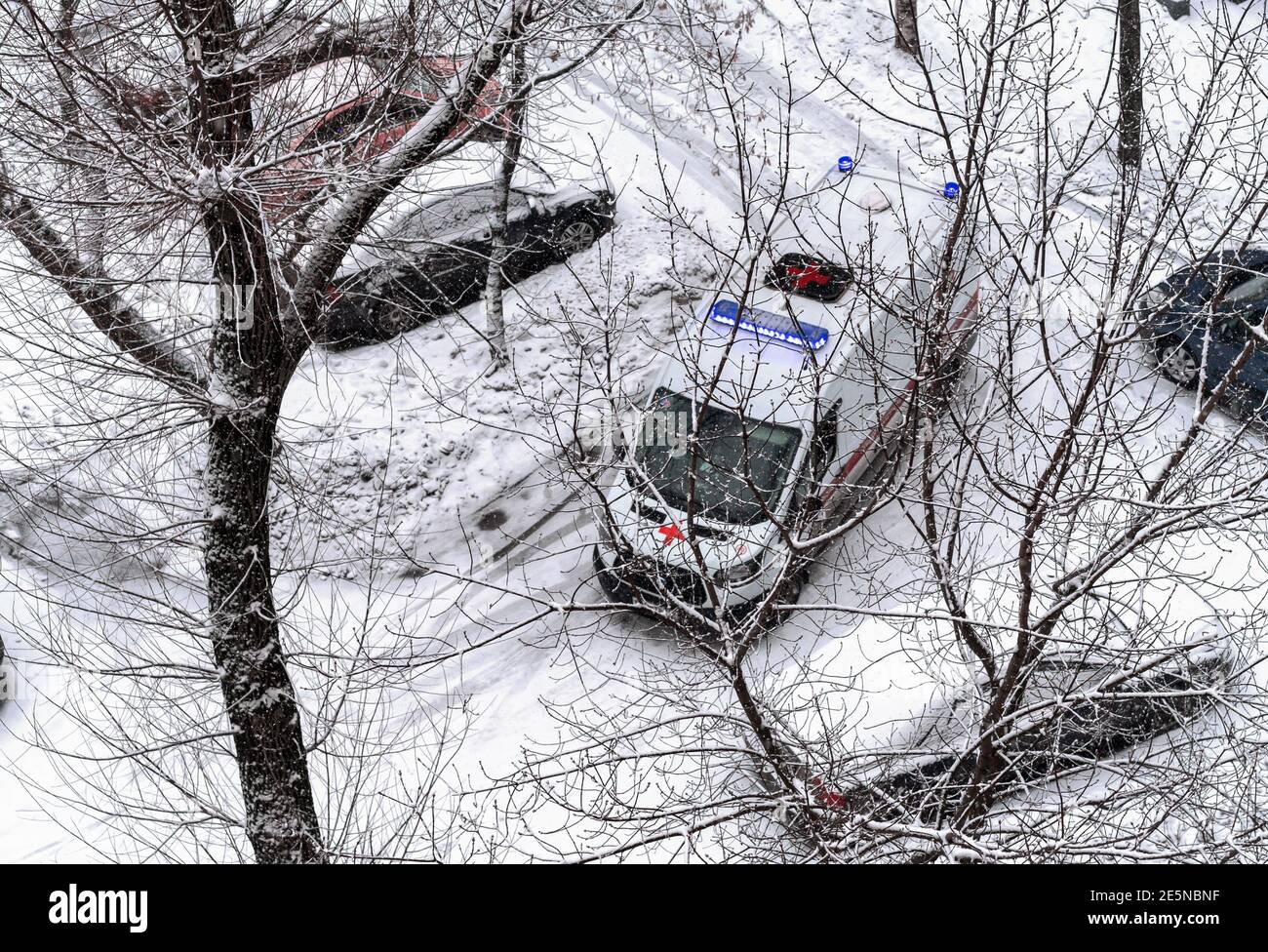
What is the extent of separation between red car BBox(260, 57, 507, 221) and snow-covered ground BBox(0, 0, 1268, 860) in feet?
3.45

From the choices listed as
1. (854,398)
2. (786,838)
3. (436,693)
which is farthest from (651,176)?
(786,838)

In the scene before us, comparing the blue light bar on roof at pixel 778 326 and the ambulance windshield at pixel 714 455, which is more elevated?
the blue light bar on roof at pixel 778 326

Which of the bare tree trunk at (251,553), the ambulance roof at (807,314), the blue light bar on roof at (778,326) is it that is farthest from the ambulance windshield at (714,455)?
the bare tree trunk at (251,553)

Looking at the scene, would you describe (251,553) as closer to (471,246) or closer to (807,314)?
(807,314)

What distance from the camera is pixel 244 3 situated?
644cm

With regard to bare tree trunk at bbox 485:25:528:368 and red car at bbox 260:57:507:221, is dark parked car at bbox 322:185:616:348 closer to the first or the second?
bare tree trunk at bbox 485:25:528:368

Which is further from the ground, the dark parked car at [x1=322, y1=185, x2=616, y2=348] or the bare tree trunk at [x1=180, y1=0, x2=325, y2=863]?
the dark parked car at [x1=322, y1=185, x2=616, y2=348]

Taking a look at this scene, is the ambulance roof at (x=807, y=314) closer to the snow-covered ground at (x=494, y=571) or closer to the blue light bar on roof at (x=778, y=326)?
the blue light bar on roof at (x=778, y=326)

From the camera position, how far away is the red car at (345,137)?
5.99 m

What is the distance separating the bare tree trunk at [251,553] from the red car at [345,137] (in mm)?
280

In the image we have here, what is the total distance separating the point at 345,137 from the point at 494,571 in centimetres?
542

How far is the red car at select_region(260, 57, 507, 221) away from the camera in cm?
599

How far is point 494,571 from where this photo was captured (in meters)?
10.8

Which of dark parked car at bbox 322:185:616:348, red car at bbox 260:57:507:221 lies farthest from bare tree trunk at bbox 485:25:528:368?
red car at bbox 260:57:507:221
